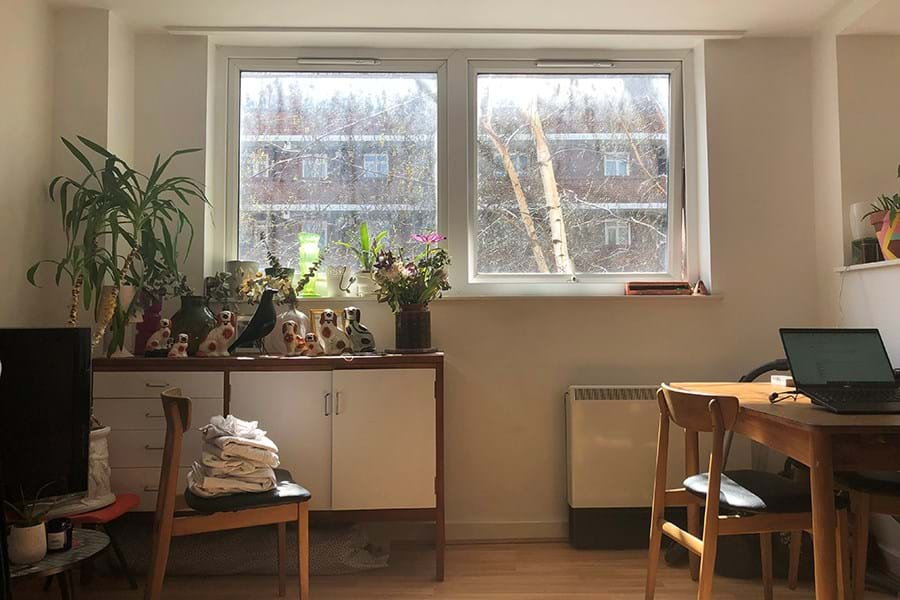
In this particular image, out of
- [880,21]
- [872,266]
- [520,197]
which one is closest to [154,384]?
[520,197]

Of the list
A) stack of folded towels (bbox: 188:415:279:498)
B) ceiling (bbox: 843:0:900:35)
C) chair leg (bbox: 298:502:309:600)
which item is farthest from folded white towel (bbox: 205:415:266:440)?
ceiling (bbox: 843:0:900:35)

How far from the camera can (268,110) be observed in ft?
11.6

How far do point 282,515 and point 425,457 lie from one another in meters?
0.70

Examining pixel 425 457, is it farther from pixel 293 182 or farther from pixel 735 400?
pixel 293 182

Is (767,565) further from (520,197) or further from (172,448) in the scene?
(172,448)

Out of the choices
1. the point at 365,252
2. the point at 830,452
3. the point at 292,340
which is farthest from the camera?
the point at 365,252

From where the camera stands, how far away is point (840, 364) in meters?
2.28

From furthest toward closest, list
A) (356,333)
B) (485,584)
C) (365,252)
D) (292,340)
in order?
1. (365,252)
2. (356,333)
3. (292,340)
4. (485,584)

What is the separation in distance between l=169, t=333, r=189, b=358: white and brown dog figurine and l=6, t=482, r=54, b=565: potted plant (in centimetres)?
85

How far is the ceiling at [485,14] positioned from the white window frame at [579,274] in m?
0.24

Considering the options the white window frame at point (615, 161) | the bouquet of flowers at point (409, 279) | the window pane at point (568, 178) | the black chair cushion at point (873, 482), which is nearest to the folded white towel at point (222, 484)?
the bouquet of flowers at point (409, 279)

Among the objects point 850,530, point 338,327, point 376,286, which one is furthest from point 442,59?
point 850,530

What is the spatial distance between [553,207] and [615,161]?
16.1 inches

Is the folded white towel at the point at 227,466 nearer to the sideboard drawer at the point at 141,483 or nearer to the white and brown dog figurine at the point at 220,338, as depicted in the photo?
the sideboard drawer at the point at 141,483
